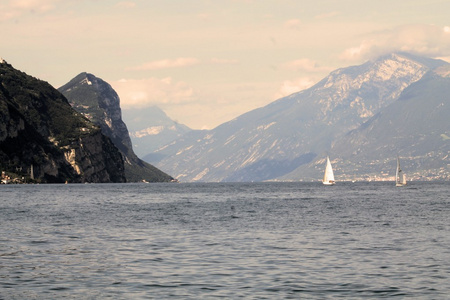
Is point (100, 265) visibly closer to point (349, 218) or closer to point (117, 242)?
point (117, 242)

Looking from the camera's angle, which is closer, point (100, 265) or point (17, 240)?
point (100, 265)

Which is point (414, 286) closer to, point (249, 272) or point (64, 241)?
point (249, 272)

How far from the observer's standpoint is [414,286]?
138ft

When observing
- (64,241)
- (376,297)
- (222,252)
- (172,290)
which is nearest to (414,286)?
(376,297)

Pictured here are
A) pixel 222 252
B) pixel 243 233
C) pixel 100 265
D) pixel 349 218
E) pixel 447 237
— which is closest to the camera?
pixel 100 265

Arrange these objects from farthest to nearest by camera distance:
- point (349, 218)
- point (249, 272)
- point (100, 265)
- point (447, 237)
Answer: point (349, 218) → point (447, 237) → point (100, 265) → point (249, 272)

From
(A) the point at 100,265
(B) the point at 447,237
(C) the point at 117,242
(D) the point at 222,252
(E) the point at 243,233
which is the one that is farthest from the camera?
(E) the point at 243,233

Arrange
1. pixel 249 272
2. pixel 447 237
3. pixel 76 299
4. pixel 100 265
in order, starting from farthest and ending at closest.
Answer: pixel 447 237 → pixel 100 265 → pixel 249 272 → pixel 76 299

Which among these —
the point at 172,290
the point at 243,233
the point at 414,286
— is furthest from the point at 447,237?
the point at 172,290

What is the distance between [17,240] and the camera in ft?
219

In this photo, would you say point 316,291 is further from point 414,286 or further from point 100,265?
point 100,265

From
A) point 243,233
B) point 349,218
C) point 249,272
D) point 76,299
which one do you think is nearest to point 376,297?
point 249,272

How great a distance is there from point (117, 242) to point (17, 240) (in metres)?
9.63

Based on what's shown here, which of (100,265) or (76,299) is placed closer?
(76,299)
